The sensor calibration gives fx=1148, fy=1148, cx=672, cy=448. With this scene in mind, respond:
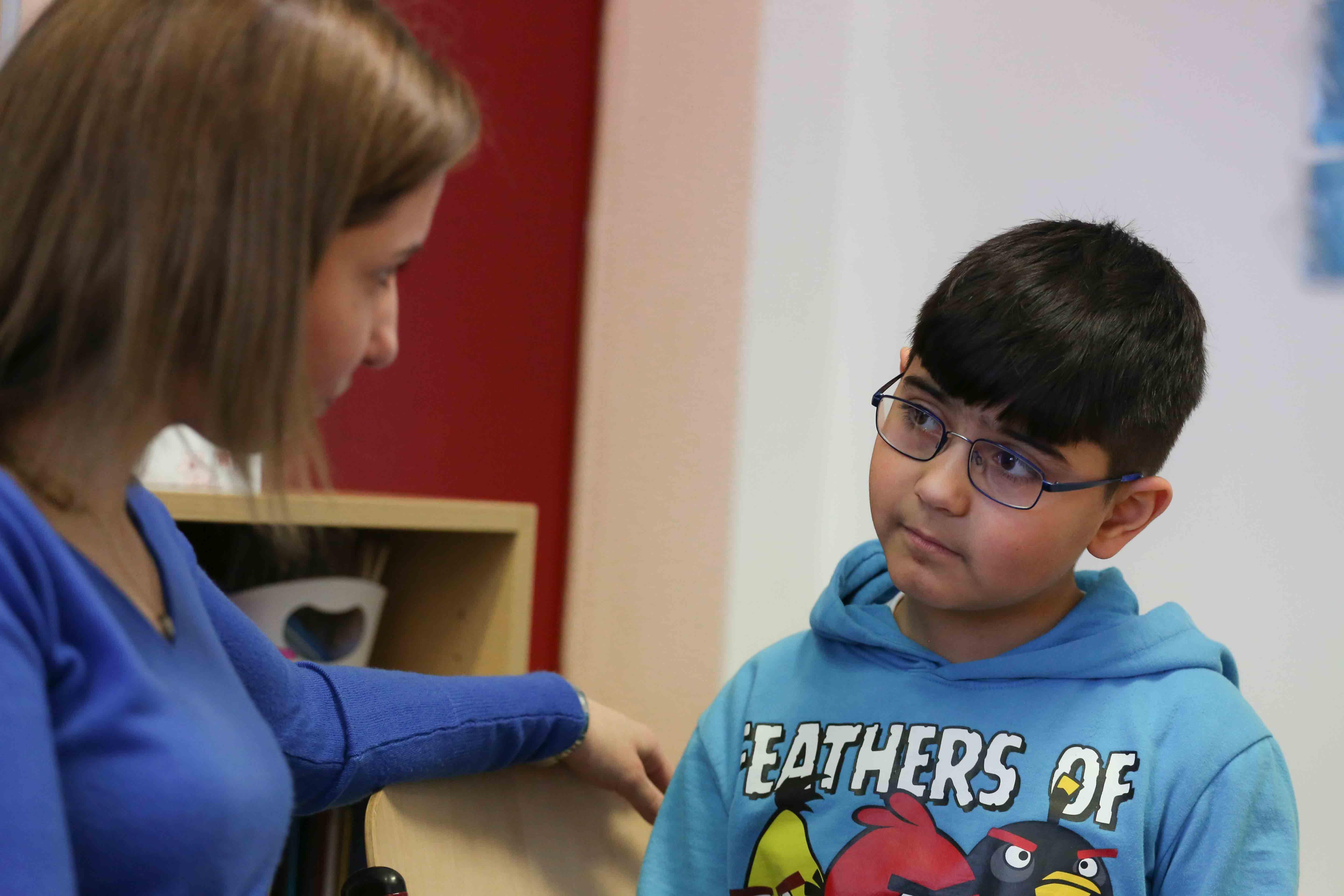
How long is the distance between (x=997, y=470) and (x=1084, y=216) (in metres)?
0.58

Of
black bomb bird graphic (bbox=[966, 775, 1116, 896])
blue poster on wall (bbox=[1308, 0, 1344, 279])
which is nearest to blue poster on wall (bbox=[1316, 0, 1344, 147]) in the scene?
blue poster on wall (bbox=[1308, 0, 1344, 279])

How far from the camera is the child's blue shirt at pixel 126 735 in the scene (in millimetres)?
460

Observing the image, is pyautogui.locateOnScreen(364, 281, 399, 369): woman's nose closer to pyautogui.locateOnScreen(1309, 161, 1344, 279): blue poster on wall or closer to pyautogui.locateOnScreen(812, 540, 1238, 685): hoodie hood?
pyautogui.locateOnScreen(812, 540, 1238, 685): hoodie hood

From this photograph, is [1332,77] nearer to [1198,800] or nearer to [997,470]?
[997,470]

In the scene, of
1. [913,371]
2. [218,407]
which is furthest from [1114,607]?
[218,407]

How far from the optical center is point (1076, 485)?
2.75 ft

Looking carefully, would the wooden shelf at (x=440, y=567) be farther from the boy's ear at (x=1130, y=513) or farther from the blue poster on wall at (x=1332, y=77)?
the blue poster on wall at (x=1332, y=77)

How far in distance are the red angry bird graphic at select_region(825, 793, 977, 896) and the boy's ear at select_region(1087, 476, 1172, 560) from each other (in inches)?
9.7

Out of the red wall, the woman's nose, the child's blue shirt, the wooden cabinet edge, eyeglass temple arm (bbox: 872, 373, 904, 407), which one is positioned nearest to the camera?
the child's blue shirt

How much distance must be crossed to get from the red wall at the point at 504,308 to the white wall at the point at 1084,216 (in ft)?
1.32

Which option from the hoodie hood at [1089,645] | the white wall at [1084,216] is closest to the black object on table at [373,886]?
the hoodie hood at [1089,645]

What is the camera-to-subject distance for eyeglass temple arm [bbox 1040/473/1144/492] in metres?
0.83

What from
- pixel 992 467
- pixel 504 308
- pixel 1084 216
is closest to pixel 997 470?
pixel 992 467

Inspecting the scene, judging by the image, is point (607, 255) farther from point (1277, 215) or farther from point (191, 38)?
point (191, 38)
